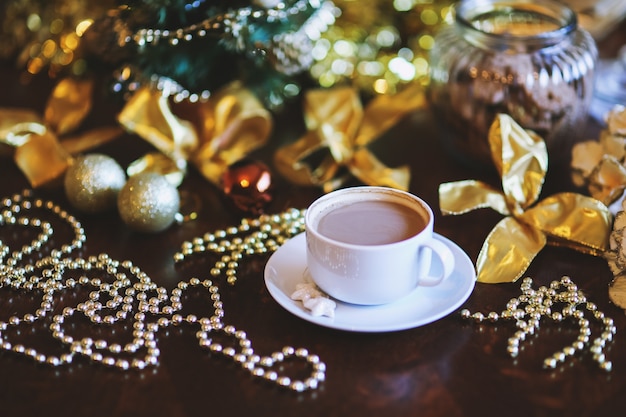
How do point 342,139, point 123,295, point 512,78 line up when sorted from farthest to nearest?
1. point 342,139
2. point 512,78
3. point 123,295

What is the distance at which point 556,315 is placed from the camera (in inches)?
24.0

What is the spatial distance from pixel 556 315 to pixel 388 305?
0.48ft

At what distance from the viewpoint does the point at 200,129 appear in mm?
903

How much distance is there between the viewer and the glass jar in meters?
0.77

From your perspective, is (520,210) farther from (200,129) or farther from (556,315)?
(200,129)

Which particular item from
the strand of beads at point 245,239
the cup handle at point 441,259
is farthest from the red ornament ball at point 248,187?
the cup handle at point 441,259

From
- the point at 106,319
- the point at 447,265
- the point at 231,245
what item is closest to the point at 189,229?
the point at 231,245

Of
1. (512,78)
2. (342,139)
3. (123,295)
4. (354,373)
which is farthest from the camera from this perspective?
(342,139)

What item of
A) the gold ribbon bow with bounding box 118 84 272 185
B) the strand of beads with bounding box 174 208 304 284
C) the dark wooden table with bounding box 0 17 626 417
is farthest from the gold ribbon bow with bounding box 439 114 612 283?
the gold ribbon bow with bounding box 118 84 272 185

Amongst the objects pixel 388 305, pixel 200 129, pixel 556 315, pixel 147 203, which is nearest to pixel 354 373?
pixel 388 305

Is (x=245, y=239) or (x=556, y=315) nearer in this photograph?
(x=556, y=315)

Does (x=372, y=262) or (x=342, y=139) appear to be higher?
(x=372, y=262)

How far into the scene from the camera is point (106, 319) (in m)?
0.62

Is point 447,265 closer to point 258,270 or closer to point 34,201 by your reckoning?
point 258,270
